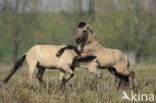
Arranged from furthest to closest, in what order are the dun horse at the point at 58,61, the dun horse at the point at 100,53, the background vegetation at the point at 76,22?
the background vegetation at the point at 76,22, the dun horse at the point at 100,53, the dun horse at the point at 58,61

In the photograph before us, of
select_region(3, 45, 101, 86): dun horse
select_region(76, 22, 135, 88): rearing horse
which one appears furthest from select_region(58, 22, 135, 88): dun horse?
select_region(3, 45, 101, 86): dun horse

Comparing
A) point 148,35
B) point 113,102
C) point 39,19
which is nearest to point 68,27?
point 39,19

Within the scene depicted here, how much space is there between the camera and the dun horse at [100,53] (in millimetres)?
10742

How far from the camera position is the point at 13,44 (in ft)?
123

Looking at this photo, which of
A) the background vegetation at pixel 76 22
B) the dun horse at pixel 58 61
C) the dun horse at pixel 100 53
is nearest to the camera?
the dun horse at pixel 58 61

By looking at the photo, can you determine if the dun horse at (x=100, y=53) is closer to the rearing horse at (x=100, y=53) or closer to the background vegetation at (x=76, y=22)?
the rearing horse at (x=100, y=53)

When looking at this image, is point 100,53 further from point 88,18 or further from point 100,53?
point 88,18

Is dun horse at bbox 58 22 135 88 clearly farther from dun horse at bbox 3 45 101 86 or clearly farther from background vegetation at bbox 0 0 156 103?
background vegetation at bbox 0 0 156 103

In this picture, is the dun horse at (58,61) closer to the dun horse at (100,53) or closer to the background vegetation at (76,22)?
the dun horse at (100,53)

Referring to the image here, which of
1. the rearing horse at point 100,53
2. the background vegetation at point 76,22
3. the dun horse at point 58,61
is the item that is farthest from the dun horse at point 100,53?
the background vegetation at point 76,22

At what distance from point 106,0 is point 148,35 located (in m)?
6.01

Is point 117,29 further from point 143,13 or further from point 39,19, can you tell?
point 39,19

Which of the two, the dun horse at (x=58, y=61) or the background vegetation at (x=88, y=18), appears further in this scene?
the background vegetation at (x=88, y=18)

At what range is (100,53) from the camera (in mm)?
10797
